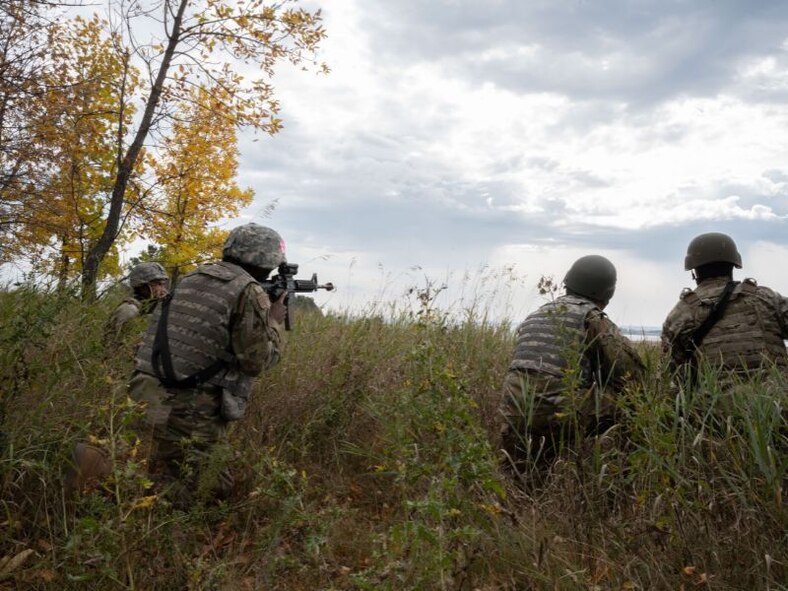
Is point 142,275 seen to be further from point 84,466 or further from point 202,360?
point 84,466

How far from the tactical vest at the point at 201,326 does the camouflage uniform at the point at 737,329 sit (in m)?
3.10

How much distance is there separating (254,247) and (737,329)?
3.57 m

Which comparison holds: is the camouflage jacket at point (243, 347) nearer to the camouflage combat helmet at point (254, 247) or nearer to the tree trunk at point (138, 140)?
the camouflage combat helmet at point (254, 247)

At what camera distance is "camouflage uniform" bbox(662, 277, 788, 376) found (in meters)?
4.84

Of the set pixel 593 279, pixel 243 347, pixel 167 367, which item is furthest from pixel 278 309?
pixel 593 279

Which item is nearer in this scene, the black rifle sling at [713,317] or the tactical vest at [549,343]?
the tactical vest at [549,343]

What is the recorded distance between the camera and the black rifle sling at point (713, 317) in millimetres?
4988

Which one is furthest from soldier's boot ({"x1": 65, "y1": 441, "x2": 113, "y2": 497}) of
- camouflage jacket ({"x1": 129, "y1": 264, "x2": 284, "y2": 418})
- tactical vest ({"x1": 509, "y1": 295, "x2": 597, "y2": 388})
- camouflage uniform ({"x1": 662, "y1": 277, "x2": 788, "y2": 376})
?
camouflage uniform ({"x1": 662, "y1": 277, "x2": 788, "y2": 376})

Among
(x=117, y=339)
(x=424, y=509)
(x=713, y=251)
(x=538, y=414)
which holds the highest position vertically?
(x=713, y=251)

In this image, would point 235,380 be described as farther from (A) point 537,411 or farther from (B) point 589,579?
(B) point 589,579

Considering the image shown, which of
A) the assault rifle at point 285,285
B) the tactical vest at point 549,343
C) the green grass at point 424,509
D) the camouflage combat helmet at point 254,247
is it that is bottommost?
the green grass at point 424,509

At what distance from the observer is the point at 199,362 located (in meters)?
4.04

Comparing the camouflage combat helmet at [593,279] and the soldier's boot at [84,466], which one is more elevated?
the camouflage combat helmet at [593,279]

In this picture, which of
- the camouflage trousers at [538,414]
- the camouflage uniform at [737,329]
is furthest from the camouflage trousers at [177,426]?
the camouflage uniform at [737,329]
